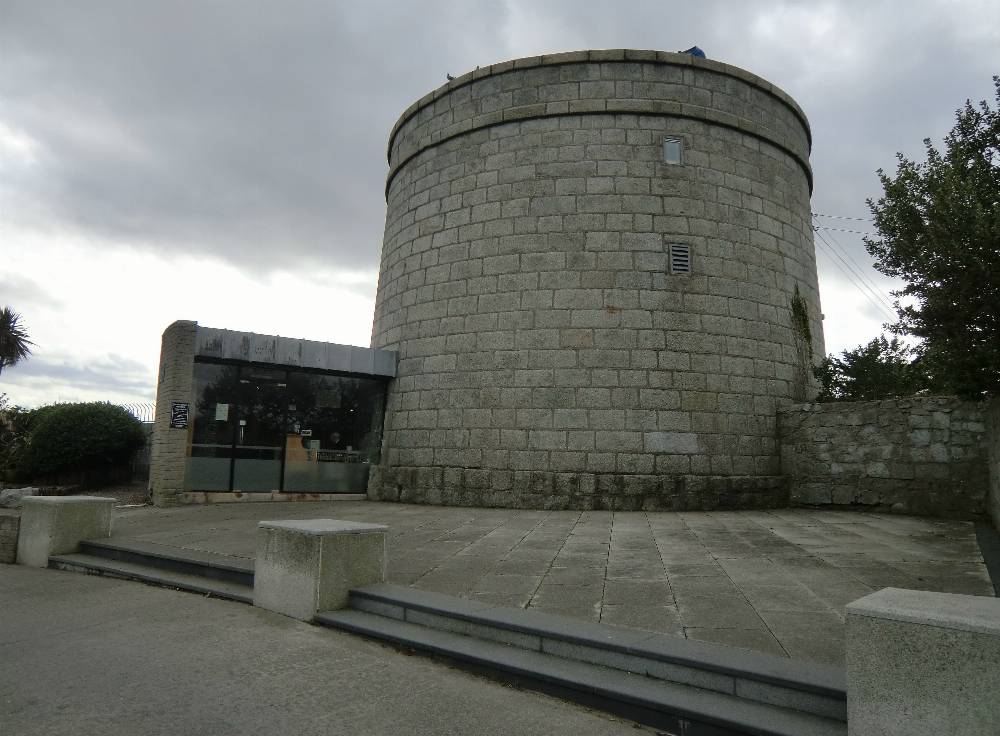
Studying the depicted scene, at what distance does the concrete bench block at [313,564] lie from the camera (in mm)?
4980

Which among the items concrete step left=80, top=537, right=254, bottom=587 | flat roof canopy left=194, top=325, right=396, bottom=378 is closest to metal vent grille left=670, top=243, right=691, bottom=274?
flat roof canopy left=194, top=325, right=396, bottom=378

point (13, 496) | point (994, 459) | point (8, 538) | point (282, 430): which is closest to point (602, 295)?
point (994, 459)

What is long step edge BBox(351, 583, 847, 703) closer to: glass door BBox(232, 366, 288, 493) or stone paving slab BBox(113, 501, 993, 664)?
stone paving slab BBox(113, 501, 993, 664)

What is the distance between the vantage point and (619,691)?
135 inches

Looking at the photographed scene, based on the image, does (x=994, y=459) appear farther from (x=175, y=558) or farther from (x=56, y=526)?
(x=56, y=526)

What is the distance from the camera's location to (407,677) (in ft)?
12.7

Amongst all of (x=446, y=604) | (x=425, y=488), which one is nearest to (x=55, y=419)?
(x=425, y=488)

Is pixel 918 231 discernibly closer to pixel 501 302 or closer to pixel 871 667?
pixel 871 667

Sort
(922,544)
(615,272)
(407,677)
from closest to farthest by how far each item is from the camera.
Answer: (407,677) < (922,544) < (615,272)

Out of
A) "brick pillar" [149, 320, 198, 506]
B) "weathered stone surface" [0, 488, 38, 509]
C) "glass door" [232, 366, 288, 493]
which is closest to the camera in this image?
"brick pillar" [149, 320, 198, 506]

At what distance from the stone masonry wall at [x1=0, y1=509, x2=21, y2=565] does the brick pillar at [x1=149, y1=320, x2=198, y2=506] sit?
136 inches

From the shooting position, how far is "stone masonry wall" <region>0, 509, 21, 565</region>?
7.90 meters

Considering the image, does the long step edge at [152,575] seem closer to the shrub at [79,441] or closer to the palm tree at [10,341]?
the shrub at [79,441]

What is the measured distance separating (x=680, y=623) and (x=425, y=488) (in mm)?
8053
